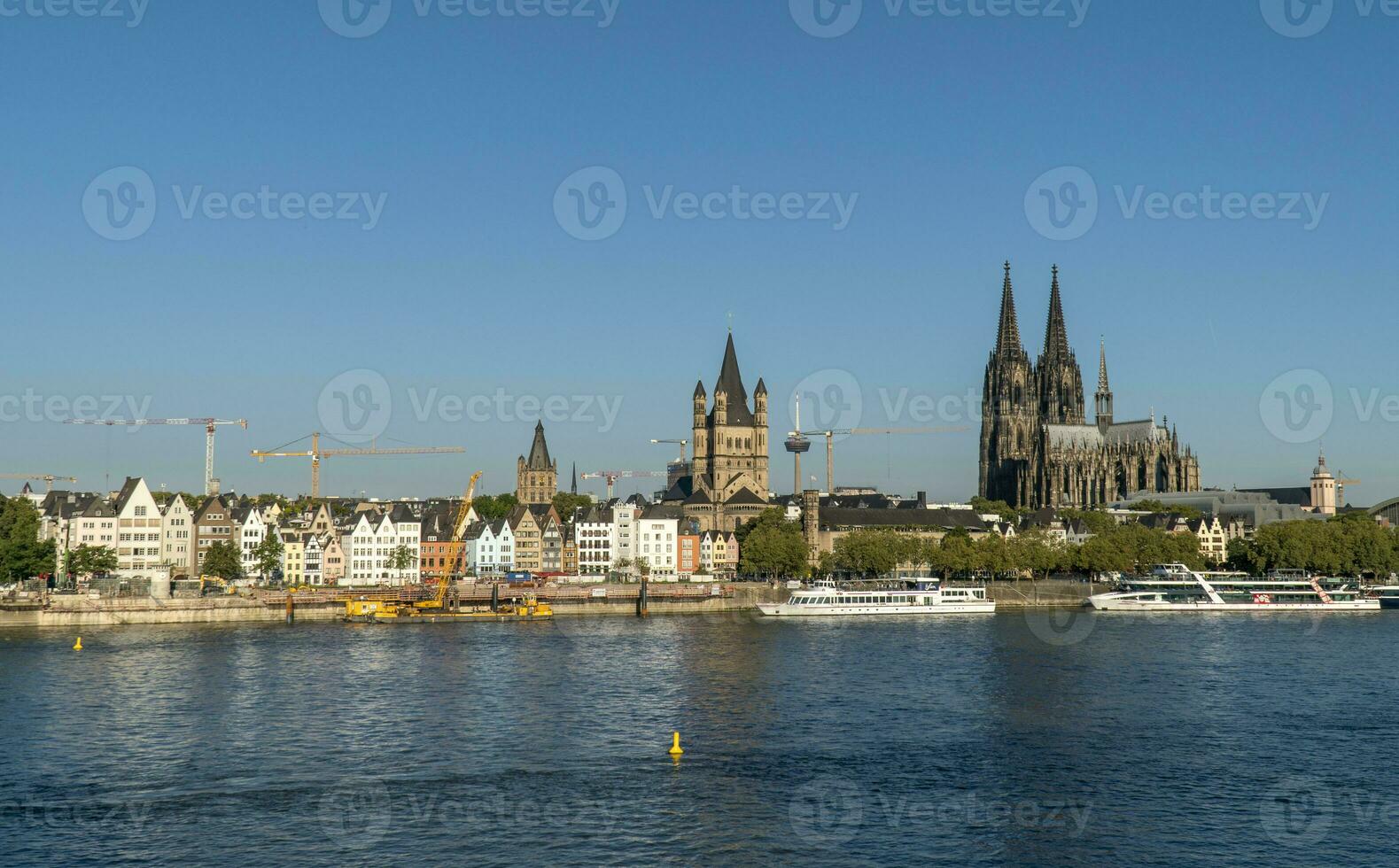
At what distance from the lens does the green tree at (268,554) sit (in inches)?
5502

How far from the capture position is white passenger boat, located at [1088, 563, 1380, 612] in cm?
12962

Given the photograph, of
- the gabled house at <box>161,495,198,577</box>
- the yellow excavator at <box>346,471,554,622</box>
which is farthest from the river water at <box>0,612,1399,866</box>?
the gabled house at <box>161,495,198,577</box>

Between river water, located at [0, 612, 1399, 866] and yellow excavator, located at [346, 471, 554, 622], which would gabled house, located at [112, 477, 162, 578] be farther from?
river water, located at [0, 612, 1399, 866]

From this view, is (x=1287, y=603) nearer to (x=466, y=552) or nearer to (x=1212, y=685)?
(x=1212, y=685)

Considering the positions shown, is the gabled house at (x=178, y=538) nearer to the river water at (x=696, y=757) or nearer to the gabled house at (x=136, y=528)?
the gabled house at (x=136, y=528)

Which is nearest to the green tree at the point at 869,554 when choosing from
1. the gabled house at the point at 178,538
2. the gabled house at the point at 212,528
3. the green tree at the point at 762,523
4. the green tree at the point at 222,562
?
the green tree at the point at 762,523

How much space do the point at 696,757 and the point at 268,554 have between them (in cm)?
10204

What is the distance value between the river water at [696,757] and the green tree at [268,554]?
2224 inches

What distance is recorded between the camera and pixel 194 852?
118 ft

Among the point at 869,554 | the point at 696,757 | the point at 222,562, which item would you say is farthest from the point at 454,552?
the point at 696,757

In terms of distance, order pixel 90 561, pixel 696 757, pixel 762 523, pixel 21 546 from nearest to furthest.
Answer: pixel 696 757, pixel 21 546, pixel 90 561, pixel 762 523

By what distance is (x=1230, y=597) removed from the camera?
134750 mm

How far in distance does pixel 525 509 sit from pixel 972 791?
123407 mm

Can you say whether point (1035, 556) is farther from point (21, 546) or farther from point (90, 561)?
point (21, 546)
